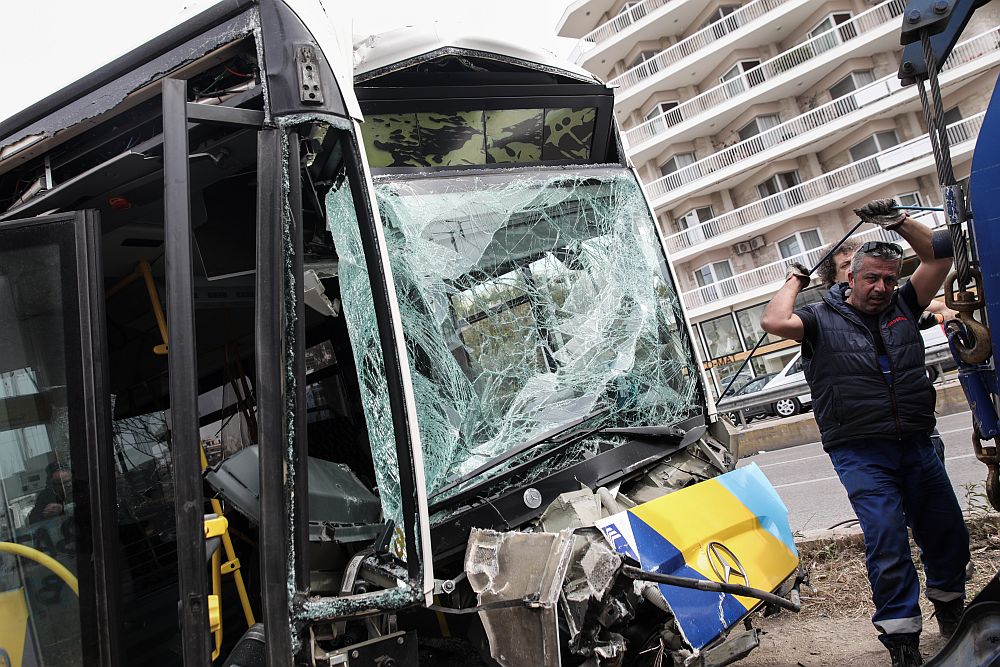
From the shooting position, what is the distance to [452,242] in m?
3.08

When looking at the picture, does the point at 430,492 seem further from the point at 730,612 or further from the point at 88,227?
the point at 88,227

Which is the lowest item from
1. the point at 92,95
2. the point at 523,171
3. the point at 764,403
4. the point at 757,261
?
the point at 764,403

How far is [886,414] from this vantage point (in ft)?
10.5

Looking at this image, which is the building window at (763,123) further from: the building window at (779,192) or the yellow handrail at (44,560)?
the yellow handrail at (44,560)

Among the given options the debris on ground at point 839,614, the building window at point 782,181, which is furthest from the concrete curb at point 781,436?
the building window at point 782,181

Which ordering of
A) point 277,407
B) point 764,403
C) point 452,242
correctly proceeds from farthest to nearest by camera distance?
point 764,403 → point 452,242 → point 277,407

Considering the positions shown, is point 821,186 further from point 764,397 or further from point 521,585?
point 521,585

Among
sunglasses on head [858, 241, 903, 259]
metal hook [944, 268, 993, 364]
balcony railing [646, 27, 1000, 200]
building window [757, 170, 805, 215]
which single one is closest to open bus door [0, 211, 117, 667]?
metal hook [944, 268, 993, 364]

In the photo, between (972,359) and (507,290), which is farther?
(507,290)

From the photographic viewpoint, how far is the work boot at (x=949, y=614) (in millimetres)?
3193

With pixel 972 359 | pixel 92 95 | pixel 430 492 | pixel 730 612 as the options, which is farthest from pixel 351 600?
pixel 972 359

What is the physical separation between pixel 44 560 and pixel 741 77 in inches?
1204

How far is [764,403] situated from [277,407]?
16757mm

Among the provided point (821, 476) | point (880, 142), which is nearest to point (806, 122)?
point (880, 142)
